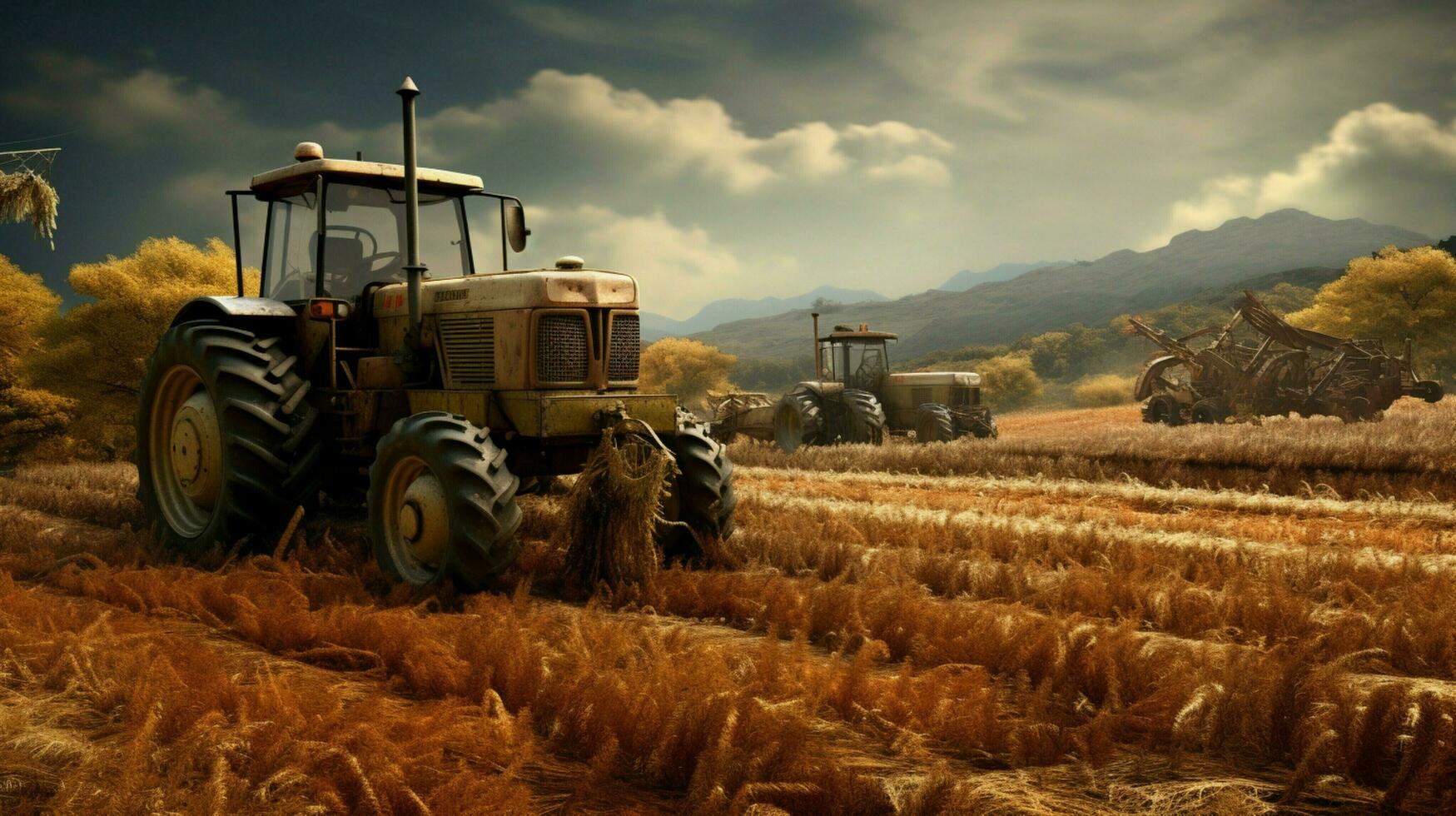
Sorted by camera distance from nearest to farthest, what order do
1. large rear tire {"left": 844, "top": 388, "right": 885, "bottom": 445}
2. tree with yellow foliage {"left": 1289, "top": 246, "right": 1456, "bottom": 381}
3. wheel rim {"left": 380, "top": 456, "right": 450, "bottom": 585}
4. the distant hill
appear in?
wheel rim {"left": 380, "top": 456, "right": 450, "bottom": 585} → large rear tire {"left": 844, "top": 388, "right": 885, "bottom": 445} → tree with yellow foliage {"left": 1289, "top": 246, "right": 1456, "bottom": 381} → the distant hill

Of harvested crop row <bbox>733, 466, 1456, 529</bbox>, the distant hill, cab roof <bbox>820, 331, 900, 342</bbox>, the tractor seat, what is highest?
the distant hill

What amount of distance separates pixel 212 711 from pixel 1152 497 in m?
9.47

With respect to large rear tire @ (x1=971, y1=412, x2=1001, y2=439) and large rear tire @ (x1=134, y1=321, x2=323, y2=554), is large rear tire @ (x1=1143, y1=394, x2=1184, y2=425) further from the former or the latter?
large rear tire @ (x1=134, y1=321, x2=323, y2=554)

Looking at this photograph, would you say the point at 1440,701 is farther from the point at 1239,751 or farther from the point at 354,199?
the point at 354,199

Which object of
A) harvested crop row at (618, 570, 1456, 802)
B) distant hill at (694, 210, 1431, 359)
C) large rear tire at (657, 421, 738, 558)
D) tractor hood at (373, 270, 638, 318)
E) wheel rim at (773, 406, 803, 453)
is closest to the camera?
harvested crop row at (618, 570, 1456, 802)

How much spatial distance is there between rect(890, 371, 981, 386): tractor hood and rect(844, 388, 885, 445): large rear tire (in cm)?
132

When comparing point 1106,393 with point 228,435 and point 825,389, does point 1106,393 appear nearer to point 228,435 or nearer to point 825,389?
point 825,389

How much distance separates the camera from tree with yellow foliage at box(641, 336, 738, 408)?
47.3m

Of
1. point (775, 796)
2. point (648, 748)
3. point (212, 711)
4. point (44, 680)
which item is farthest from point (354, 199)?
point (775, 796)

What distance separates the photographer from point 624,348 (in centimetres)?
625

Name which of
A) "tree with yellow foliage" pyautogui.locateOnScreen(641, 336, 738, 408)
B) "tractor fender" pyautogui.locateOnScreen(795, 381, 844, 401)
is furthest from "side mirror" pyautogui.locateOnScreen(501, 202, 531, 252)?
"tree with yellow foliage" pyautogui.locateOnScreen(641, 336, 738, 408)

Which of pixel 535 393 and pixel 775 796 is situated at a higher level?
pixel 535 393

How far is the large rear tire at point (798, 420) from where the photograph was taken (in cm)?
1692

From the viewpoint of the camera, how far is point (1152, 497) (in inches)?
400
